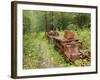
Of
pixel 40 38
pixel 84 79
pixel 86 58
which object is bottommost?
pixel 84 79

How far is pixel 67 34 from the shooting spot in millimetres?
2344

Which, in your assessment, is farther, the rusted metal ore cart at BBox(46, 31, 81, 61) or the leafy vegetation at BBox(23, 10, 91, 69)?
the rusted metal ore cart at BBox(46, 31, 81, 61)

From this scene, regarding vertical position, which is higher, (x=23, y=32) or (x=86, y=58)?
(x=23, y=32)

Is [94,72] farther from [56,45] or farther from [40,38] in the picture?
[40,38]

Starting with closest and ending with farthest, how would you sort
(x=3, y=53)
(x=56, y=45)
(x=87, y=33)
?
(x=3, y=53)
(x=56, y=45)
(x=87, y=33)

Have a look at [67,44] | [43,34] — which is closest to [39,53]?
[43,34]

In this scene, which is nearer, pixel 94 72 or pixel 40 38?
pixel 40 38

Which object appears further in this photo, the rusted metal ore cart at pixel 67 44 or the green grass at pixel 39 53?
the rusted metal ore cart at pixel 67 44

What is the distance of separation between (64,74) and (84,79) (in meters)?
0.23

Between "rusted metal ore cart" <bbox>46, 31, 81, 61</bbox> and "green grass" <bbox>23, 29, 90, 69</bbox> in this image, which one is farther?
"rusted metal ore cart" <bbox>46, 31, 81, 61</bbox>

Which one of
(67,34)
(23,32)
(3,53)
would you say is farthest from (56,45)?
(3,53)

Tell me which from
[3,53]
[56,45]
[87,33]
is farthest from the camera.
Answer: [87,33]

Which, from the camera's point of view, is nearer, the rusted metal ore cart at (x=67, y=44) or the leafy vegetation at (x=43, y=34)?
the leafy vegetation at (x=43, y=34)

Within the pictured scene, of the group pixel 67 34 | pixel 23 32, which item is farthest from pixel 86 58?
pixel 23 32
